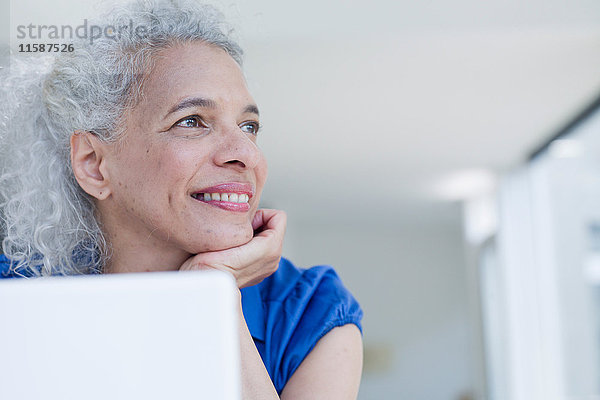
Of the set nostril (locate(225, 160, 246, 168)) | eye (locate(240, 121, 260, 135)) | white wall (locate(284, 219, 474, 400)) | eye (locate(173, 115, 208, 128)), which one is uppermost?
eye (locate(240, 121, 260, 135))

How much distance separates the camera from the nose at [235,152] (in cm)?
109

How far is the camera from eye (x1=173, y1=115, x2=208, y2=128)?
113cm

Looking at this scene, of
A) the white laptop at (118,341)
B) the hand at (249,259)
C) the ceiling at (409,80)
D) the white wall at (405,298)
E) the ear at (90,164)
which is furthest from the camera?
the white wall at (405,298)

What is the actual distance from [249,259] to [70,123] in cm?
45

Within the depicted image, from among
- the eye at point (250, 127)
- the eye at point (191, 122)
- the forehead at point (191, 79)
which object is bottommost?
the eye at point (191, 122)

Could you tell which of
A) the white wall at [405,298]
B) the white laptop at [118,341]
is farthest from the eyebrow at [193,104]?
the white wall at [405,298]

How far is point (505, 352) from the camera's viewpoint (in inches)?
221

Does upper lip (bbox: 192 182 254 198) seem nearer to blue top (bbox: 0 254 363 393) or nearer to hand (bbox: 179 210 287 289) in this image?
hand (bbox: 179 210 287 289)

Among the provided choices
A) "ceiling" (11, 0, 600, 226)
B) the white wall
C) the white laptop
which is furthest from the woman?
the white wall

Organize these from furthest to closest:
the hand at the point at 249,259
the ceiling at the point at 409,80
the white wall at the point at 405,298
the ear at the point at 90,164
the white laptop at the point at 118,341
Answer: the white wall at the point at 405,298 → the ceiling at the point at 409,80 → the ear at the point at 90,164 → the hand at the point at 249,259 → the white laptop at the point at 118,341

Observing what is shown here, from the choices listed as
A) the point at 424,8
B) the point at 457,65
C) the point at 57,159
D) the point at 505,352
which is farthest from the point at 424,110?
the point at 57,159

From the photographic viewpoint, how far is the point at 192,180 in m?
1.09

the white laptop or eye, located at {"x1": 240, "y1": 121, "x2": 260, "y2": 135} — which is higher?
eye, located at {"x1": 240, "y1": 121, "x2": 260, "y2": 135}

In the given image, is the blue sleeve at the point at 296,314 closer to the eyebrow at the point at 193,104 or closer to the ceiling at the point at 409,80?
the eyebrow at the point at 193,104
